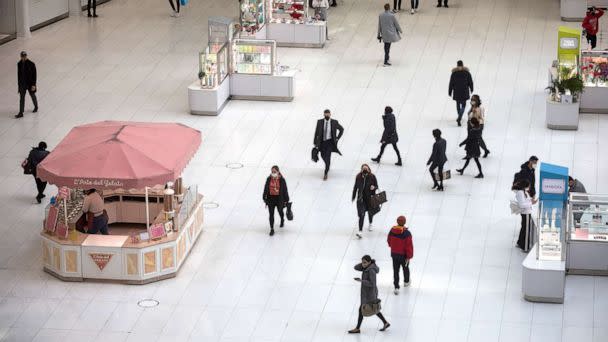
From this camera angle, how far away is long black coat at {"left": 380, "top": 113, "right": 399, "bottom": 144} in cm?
2355

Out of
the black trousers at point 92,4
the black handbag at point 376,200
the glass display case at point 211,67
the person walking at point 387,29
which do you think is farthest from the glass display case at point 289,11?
the black handbag at point 376,200

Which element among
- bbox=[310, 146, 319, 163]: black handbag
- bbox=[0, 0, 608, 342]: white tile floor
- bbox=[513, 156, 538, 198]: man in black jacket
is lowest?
bbox=[0, 0, 608, 342]: white tile floor

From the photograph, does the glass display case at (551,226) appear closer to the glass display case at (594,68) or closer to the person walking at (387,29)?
the glass display case at (594,68)

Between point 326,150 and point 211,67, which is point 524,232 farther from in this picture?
point 211,67

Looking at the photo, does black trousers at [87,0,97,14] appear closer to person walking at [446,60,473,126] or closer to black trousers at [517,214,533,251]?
person walking at [446,60,473,126]

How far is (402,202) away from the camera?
22234 millimetres

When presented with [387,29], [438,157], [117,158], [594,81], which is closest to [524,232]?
[438,157]

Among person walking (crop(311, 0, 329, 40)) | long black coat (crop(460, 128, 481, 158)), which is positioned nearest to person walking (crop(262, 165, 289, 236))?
long black coat (crop(460, 128, 481, 158))

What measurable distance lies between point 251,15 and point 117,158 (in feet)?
42.7

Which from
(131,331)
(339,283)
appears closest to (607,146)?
(339,283)

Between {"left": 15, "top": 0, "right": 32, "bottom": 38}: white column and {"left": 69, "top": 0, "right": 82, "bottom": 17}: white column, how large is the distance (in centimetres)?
230

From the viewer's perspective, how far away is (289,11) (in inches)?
1280

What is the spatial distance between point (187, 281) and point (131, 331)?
1.74 metres

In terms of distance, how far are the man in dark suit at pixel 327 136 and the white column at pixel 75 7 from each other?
1496 cm
